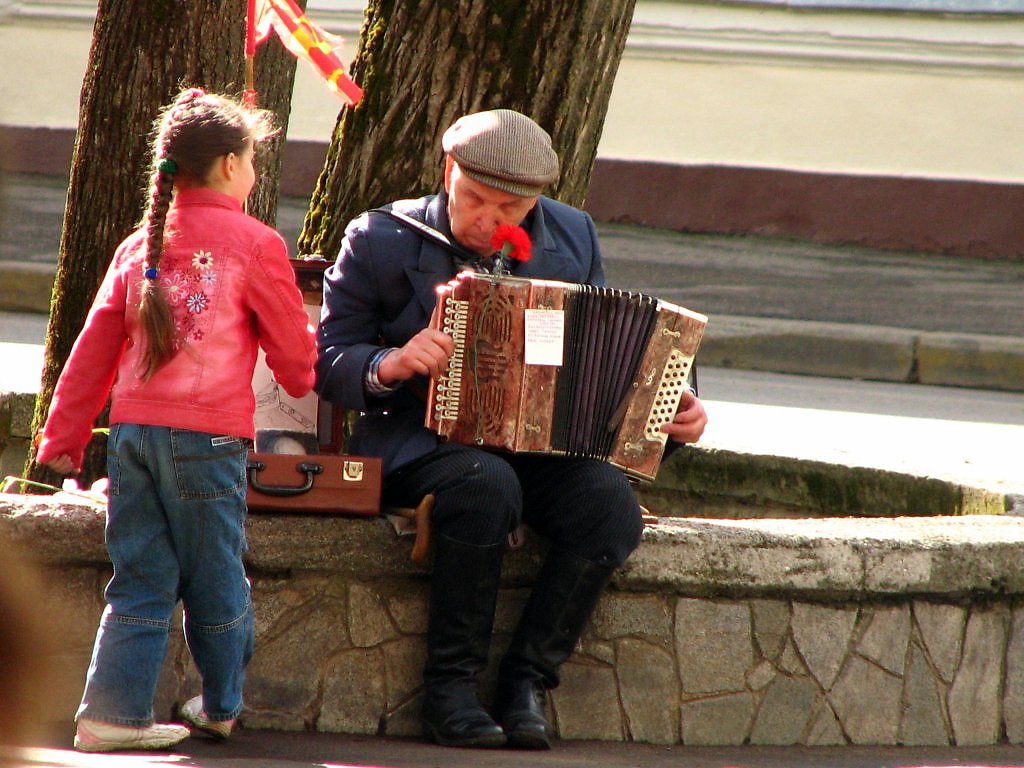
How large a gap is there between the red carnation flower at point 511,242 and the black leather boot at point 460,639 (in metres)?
0.66

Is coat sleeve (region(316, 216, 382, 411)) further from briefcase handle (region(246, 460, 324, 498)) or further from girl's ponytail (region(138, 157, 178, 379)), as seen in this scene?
girl's ponytail (region(138, 157, 178, 379))

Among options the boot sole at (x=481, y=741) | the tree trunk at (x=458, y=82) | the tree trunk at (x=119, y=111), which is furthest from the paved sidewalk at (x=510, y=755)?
the tree trunk at (x=458, y=82)

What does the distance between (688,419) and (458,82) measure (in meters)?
1.24

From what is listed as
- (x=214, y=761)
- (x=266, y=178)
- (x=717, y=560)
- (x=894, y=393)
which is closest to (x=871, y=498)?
(x=717, y=560)

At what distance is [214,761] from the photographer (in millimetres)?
2877

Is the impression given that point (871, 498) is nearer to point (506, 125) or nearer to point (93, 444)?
point (506, 125)

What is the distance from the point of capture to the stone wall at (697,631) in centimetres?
322

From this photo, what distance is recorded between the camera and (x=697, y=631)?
3432 mm

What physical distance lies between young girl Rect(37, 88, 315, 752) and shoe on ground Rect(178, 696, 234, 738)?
48 millimetres

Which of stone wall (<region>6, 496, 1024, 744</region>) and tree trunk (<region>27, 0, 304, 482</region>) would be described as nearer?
stone wall (<region>6, 496, 1024, 744</region>)

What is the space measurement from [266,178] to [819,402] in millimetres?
4509

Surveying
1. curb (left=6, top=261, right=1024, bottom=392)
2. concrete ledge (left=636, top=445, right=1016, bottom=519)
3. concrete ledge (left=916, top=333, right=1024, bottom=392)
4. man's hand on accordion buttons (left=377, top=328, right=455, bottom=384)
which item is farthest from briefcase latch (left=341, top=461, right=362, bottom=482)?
concrete ledge (left=916, top=333, right=1024, bottom=392)

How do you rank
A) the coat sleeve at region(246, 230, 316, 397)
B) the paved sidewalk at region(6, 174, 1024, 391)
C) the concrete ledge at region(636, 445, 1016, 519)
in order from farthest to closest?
the paved sidewalk at region(6, 174, 1024, 391) → the concrete ledge at region(636, 445, 1016, 519) → the coat sleeve at region(246, 230, 316, 397)

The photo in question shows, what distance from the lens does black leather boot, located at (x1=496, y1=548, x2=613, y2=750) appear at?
3.21 m
